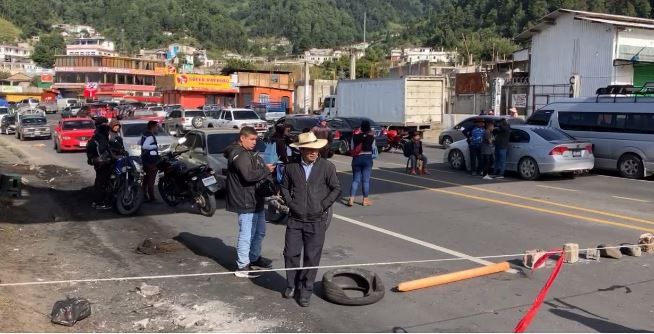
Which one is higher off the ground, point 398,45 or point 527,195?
point 398,45

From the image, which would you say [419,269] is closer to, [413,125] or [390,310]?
[390,310]

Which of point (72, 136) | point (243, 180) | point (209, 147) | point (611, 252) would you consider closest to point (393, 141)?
point (72, 136)

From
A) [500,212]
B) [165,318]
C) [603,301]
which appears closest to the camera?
[165,318]

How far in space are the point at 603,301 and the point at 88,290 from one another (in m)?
5.43

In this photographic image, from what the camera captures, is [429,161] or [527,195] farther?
[429,161]

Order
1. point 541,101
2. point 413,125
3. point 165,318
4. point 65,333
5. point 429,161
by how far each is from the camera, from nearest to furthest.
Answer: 1. point 65,333
2. point 165,318
3. point 429,161
4. point 413,125
5. point 541,101

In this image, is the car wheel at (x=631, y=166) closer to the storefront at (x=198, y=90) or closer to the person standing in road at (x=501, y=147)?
the person standing in road at (x=501, y=147)

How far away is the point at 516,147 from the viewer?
17.1 meters

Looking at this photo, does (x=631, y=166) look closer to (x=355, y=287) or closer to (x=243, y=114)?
(x=355, y=287)

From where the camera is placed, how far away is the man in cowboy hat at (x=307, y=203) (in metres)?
6.42

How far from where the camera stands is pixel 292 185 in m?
6.49

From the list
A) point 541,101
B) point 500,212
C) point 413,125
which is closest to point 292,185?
point 500,212

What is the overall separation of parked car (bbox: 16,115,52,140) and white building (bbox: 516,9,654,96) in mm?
27127

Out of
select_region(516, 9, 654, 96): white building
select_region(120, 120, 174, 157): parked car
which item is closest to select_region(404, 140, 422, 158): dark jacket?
select_region(120, 120, 174, 157): parked car
